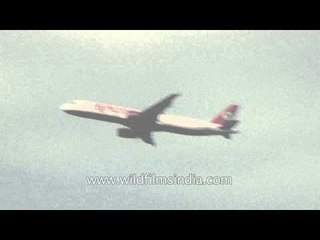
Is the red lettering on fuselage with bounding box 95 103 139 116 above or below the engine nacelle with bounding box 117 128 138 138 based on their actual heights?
above

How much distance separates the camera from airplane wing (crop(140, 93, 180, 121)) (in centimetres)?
2857

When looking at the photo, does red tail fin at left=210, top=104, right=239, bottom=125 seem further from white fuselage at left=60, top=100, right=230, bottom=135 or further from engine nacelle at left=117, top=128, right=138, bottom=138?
engine nacelle at left=117, top=128, right=138, bottom=138

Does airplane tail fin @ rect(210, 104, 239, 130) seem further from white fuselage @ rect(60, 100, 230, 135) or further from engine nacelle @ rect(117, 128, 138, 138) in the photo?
engine nacelle @ rect(117, 128, 138, 138)

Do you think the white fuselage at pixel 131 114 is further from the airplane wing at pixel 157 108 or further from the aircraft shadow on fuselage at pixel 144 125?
the airplane wing at pixel 157 108

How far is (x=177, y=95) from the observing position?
87.4 feet

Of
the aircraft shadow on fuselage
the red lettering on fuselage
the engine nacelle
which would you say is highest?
the red lettering on fuselage

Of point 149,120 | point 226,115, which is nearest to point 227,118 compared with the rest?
point 226,115

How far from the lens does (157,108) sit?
29828 mm

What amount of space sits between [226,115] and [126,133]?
3862mm

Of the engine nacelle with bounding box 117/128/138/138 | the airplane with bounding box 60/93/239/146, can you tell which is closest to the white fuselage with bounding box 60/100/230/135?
the airplane with bounding box 60/93/239/146

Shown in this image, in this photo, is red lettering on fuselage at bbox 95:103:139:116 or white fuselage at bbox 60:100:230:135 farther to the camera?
white fuselage at bbox 60:100:230:135

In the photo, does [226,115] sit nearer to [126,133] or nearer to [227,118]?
[227,118]

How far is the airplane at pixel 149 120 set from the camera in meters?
29.1

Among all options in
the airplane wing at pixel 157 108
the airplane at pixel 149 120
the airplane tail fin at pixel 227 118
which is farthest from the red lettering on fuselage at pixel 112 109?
the airplane tail fin at pixel 227 118
